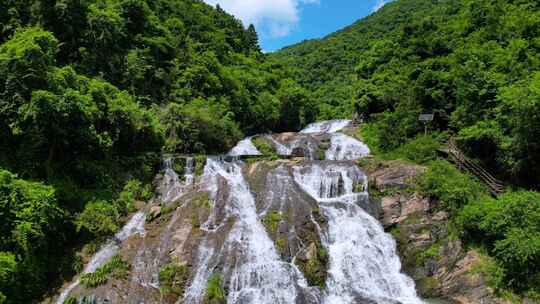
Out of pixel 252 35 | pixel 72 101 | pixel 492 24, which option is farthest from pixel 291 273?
pixel 252 35

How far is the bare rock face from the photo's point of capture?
15.9 m

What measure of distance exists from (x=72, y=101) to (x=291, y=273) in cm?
1291

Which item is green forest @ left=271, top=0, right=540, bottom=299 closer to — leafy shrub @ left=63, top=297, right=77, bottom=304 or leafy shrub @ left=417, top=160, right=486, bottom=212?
leafy shrub @ left=417, top=160, right=486, bottom=212

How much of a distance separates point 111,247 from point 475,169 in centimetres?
1934

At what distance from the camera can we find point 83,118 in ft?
63.1

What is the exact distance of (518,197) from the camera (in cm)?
1695

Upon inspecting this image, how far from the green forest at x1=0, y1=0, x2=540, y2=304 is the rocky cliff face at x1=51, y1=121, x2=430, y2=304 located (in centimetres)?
189

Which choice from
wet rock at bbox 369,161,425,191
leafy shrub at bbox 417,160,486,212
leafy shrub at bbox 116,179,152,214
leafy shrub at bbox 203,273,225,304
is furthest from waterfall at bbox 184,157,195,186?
leafy shrub at bbox 417,160,486,212

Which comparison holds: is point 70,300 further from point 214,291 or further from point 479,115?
point 479,115

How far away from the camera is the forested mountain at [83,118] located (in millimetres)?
15750

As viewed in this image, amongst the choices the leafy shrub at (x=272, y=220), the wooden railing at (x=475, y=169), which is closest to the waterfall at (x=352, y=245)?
the leafy shrub at (x=272, y=220)

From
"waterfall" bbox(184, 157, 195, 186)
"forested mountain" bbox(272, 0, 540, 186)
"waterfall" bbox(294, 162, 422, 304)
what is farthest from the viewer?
"waterfall" bbox(184, 157, 195, 186)

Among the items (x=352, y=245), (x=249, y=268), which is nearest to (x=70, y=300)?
(x=249, y=268)

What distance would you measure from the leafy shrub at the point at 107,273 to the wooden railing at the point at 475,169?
1840 centimetres
